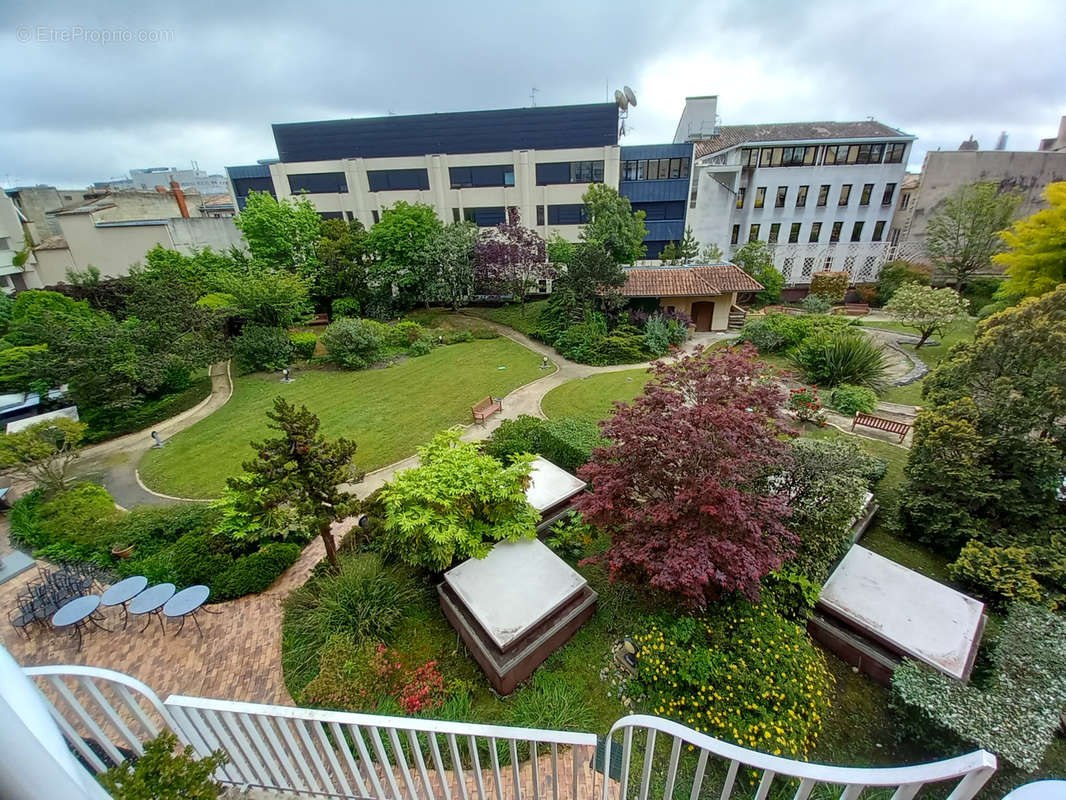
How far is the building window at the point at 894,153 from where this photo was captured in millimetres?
28641

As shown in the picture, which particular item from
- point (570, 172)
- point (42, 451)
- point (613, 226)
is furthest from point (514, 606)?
point (570, 172)

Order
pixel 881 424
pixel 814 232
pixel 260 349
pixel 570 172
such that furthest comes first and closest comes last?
pixel 814 232, pixel 570 172, pixel 260 349, pixel 881 424

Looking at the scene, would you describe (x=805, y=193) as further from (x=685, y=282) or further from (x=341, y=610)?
(x=341, y=610)

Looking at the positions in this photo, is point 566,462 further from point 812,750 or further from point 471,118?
point 471,118

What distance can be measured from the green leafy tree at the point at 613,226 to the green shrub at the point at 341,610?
66.3ft

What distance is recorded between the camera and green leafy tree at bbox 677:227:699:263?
30.4 m

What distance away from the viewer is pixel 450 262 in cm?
2648

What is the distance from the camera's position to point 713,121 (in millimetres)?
34000

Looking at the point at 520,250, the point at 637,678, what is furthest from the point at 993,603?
the point at 520,250

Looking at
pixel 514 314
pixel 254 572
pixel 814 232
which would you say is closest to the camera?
pixel 254 572

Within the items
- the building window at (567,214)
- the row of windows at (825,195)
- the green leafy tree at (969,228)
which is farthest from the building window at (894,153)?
the building window at (567,214)

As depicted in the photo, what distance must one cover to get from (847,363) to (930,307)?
24.6ft

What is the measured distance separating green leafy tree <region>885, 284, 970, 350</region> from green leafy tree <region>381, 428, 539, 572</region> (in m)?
22.0

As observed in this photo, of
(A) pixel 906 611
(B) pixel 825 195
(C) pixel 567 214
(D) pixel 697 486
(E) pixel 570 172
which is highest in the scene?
(E) pixel 570 172
